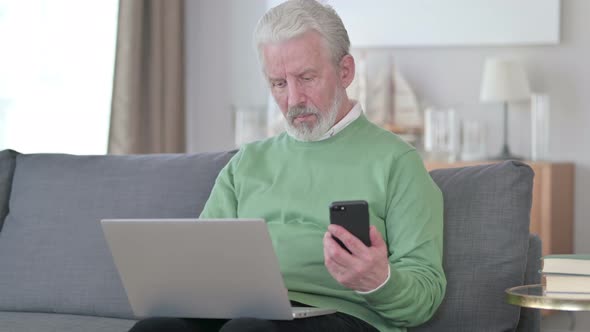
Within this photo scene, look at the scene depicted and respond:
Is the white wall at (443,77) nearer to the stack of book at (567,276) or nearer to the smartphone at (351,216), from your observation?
the stack of book at (567,276)

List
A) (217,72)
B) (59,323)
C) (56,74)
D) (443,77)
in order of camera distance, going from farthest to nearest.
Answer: (217,72)
(443,77)
(56,74)
(59,323)

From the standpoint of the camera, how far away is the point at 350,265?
1.58 metres

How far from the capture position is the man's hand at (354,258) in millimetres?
1563

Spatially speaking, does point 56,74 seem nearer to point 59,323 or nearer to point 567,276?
point 59,323

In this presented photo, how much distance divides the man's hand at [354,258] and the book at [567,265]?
1.18 feet

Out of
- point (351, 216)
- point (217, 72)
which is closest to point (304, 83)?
point (351, 216)

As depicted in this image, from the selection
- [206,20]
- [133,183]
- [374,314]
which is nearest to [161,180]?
[133,183]

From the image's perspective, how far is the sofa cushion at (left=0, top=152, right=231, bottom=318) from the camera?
2373mm

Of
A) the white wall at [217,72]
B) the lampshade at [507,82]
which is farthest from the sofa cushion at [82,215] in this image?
the white wall at [217,72]

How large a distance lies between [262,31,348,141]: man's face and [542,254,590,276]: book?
20.3 inches

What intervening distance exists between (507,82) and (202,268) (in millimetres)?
3162

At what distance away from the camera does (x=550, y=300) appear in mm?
1671

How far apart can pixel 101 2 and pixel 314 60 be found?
2.97m

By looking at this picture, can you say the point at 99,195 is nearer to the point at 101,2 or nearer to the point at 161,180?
the point at 161,180
